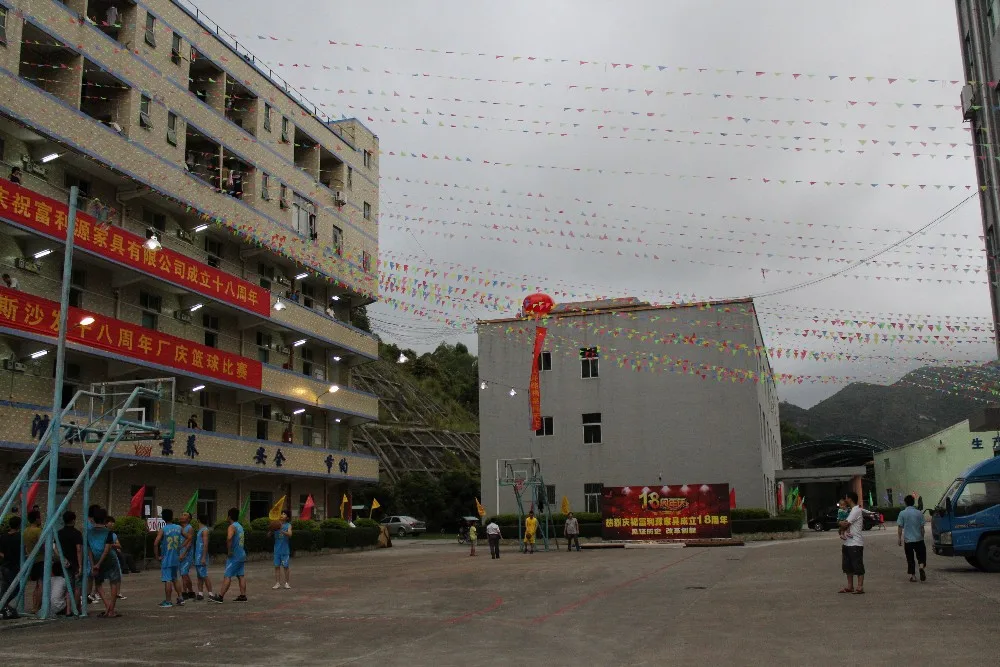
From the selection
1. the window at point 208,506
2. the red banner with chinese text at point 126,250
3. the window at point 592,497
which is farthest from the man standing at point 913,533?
the window at point 592,497

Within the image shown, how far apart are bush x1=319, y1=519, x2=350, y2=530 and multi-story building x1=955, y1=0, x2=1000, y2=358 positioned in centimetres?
2509

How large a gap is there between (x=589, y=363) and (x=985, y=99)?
23.8 meters

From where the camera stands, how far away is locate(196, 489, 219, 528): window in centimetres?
3347

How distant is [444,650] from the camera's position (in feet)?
33.6

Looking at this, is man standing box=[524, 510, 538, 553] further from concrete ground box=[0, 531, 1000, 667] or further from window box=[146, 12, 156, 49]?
window box=[146, 12, 156, 49]

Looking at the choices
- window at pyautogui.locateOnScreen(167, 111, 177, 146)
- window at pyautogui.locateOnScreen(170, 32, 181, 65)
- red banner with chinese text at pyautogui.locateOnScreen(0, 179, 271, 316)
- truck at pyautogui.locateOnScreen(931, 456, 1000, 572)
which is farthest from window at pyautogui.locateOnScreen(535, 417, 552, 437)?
truck at pyautogui.locateOnScreen(931, 456, 1000, 572)

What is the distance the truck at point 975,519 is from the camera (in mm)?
18531

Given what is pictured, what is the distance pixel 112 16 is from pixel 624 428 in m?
28.6

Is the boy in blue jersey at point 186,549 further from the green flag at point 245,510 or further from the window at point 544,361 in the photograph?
the window at point 544,361

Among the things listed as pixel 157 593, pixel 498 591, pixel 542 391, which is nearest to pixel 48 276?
pixel 157 593

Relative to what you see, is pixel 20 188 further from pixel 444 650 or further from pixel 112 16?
pixel 444 650

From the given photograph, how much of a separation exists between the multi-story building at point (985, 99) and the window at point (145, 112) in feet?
81.5

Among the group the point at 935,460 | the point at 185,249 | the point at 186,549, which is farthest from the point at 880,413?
the point at 186,549

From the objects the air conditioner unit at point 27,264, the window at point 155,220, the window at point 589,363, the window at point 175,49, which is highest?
the window at point 175,49
